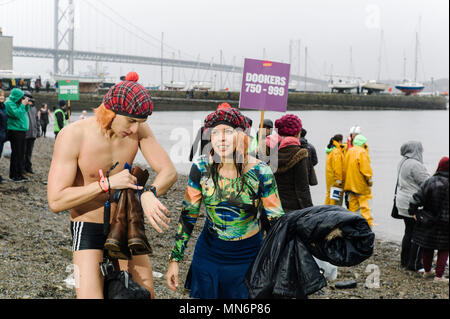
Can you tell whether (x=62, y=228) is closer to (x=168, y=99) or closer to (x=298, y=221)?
(x=298, y=221)

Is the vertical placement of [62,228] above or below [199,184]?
below

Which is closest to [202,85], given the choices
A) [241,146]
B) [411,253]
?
[411,253]

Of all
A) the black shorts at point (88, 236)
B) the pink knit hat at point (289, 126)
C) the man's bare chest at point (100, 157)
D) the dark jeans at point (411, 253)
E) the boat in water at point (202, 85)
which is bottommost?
the dark jeans at point (411, 253)

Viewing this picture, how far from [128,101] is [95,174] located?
393 millimetres

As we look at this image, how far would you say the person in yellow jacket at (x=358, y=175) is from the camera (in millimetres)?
8219

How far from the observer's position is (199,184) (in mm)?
2951

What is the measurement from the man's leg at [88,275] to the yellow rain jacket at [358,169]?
6.28 meters

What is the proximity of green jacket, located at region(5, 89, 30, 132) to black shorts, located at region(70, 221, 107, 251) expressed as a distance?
25.9 ft

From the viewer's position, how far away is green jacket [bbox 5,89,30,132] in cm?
976

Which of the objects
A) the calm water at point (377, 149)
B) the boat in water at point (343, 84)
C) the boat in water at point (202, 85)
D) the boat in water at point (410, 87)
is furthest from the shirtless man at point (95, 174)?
the boat in water at point (410, 87)

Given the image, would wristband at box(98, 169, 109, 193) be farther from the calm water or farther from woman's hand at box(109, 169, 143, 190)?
A: the calm water

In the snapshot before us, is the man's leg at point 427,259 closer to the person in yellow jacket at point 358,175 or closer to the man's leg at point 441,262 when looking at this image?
the man's leg at point 441,262

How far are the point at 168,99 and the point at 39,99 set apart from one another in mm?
22612
